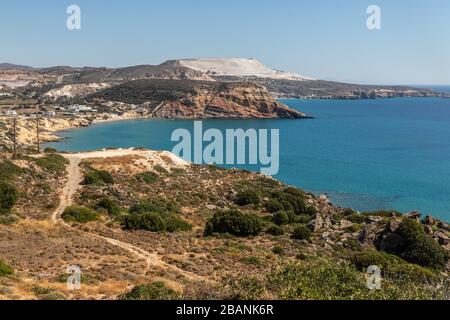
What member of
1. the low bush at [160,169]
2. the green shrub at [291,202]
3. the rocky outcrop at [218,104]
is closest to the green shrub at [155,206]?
the low bush at [160,169]

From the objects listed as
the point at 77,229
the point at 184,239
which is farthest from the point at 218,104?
the point at 77,229

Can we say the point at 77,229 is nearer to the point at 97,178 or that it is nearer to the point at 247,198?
the point at 97,178

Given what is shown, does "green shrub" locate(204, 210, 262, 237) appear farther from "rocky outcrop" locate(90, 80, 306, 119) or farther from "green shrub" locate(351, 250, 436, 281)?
"rocky outcrop" locate(90, 80, 306, 119)

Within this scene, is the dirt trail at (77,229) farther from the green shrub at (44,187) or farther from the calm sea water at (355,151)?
the calm sea water at (355,151)

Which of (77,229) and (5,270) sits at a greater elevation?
(5,270)
